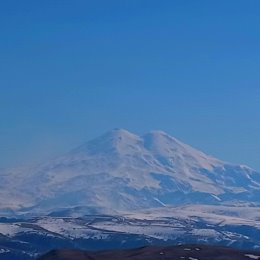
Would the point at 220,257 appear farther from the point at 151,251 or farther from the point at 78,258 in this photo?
the point at 78,258

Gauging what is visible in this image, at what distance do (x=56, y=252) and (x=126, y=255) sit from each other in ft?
50.0

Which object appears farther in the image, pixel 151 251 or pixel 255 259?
pixel 151 251

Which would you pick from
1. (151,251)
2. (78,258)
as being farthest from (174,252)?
(78,258)

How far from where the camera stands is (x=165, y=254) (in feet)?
561

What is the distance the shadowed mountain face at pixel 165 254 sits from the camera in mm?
167625

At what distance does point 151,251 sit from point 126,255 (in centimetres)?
579

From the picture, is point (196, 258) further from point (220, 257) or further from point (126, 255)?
point (126, 255)

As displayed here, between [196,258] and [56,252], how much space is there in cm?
3158

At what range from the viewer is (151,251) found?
179 meters

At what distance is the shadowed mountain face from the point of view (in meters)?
168

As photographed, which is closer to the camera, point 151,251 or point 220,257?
point 220,257

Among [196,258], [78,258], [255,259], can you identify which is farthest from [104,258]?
[255,259]

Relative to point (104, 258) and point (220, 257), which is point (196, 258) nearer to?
point (220, 257)

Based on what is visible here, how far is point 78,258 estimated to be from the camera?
168000mm
